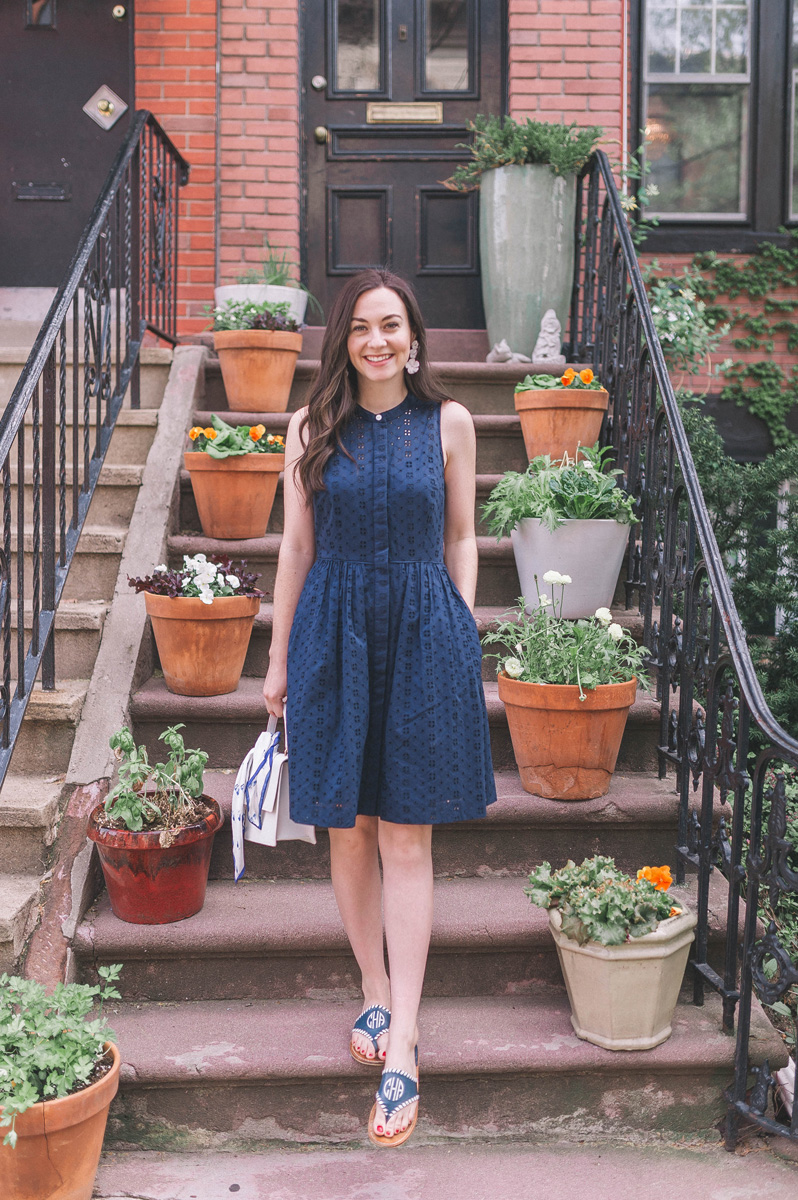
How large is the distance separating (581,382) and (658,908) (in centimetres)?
213

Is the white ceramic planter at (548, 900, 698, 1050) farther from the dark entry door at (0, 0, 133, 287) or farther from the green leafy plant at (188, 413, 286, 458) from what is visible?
the dark entry door at (0, 0, 133, 287)

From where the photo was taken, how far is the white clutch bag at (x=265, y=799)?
88.2 inches

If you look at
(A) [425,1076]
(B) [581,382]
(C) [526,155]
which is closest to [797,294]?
(C) [526,155]

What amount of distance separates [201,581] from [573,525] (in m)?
1.19

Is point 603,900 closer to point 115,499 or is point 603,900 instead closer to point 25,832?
point 25,832

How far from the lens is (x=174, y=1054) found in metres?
2.27

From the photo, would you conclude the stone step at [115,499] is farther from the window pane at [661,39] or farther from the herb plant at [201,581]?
the window pane at [661,39]

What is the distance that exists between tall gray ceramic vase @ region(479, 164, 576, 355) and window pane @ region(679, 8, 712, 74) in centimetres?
188

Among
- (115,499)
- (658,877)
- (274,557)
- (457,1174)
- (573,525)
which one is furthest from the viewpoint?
(115,499)

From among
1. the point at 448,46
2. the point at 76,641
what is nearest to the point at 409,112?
the point at 448,46

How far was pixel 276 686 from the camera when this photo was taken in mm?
2266

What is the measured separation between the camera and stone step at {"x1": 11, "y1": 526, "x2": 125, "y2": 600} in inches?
138

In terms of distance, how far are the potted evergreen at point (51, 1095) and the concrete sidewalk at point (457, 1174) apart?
20 cm

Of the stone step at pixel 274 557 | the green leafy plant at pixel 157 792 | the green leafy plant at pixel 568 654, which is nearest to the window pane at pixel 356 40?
the stone step at pixel 274 557
